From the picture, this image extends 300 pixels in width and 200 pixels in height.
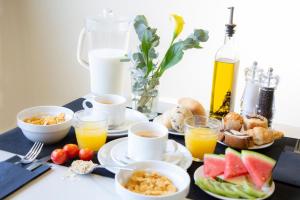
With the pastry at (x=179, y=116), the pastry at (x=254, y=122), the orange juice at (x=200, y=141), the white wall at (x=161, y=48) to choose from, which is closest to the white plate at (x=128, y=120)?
the pastry at (x=179, y=116)

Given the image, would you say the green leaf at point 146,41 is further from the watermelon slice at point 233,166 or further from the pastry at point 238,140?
the watermelon slice at point 233,166

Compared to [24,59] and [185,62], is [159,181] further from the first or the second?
Result: [24,59]

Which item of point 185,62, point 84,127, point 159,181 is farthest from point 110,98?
point 185,62

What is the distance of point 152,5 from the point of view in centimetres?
209

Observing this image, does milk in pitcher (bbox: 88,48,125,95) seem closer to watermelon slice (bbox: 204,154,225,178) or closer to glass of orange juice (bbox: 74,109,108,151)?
glass of orange juice (bbox: 74,109,108,151)

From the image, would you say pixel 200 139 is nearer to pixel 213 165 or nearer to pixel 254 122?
pixel 213 165

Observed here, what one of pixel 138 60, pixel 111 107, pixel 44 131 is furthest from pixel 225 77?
pixel 44 131

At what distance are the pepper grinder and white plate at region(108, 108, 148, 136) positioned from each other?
0.40 m

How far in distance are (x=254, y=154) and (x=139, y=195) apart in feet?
1.29

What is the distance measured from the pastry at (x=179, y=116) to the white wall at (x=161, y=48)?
91 cm

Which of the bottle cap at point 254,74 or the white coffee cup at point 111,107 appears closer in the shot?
the white coffee cup at point 111,107

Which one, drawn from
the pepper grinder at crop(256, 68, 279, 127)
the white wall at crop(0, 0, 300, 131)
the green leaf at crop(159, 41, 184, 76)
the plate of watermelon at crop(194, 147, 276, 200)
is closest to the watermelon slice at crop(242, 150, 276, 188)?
the plate of watermelon at crop(194, 147, 276, 200)

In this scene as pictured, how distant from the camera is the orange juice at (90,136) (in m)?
1.05

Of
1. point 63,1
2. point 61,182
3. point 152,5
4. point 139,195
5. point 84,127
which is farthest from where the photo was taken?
point 63,1
